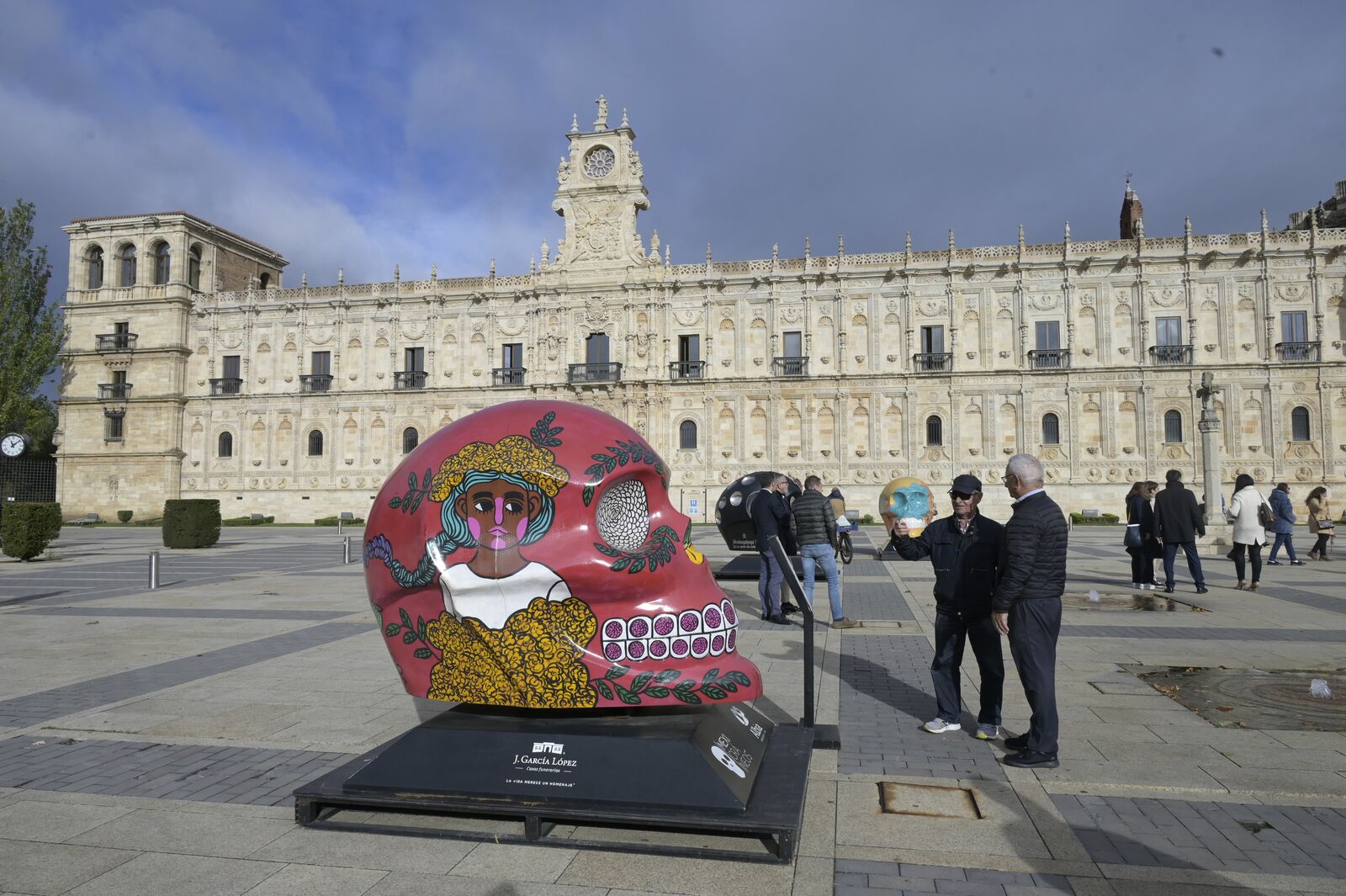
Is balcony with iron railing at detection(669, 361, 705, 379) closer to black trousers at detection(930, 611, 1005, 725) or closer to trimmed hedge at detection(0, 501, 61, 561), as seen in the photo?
trimmed hedge at detection(0, 501, 61, 561)

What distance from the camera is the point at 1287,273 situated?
36406mm

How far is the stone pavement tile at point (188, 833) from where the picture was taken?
13.2ft

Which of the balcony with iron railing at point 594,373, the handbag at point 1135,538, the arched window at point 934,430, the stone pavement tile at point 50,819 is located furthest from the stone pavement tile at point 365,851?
the balcony with iron railing at point 594,373

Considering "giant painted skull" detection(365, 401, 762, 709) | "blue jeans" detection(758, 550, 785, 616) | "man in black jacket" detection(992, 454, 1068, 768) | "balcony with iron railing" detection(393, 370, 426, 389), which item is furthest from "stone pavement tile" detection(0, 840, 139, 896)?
"balcony with iron railing" detection(393, 370, 426, 389)

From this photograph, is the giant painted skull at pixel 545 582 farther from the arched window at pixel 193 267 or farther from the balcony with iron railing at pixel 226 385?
the arched window at pixel 193 267

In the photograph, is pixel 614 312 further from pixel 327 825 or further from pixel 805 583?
pixel 327 825

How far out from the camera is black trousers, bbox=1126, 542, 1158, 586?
44.8ft

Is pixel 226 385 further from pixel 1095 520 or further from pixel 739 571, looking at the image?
pixel 1095 520

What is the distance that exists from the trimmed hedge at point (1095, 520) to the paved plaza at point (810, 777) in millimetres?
27197

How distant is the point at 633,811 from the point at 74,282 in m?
54.9

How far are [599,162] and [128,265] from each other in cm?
2703

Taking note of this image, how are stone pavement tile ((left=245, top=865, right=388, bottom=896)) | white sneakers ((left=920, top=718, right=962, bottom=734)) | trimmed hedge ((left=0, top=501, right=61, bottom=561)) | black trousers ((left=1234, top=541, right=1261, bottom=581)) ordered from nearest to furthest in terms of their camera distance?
stone pavement tile ((left=245, top=865, right=388, bottom=896)) → white sneakers ((left=920, top=718, right=962, bottom=734)) → black trousers ((left=1234, top=541, right=1261, bottom=581)) → trimmed hedge ((left=0, top=501, right=61, bottom=561))

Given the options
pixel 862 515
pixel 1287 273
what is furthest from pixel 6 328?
pixel 1287 273

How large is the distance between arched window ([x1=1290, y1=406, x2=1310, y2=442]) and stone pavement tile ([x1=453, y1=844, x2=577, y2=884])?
41.4 m
